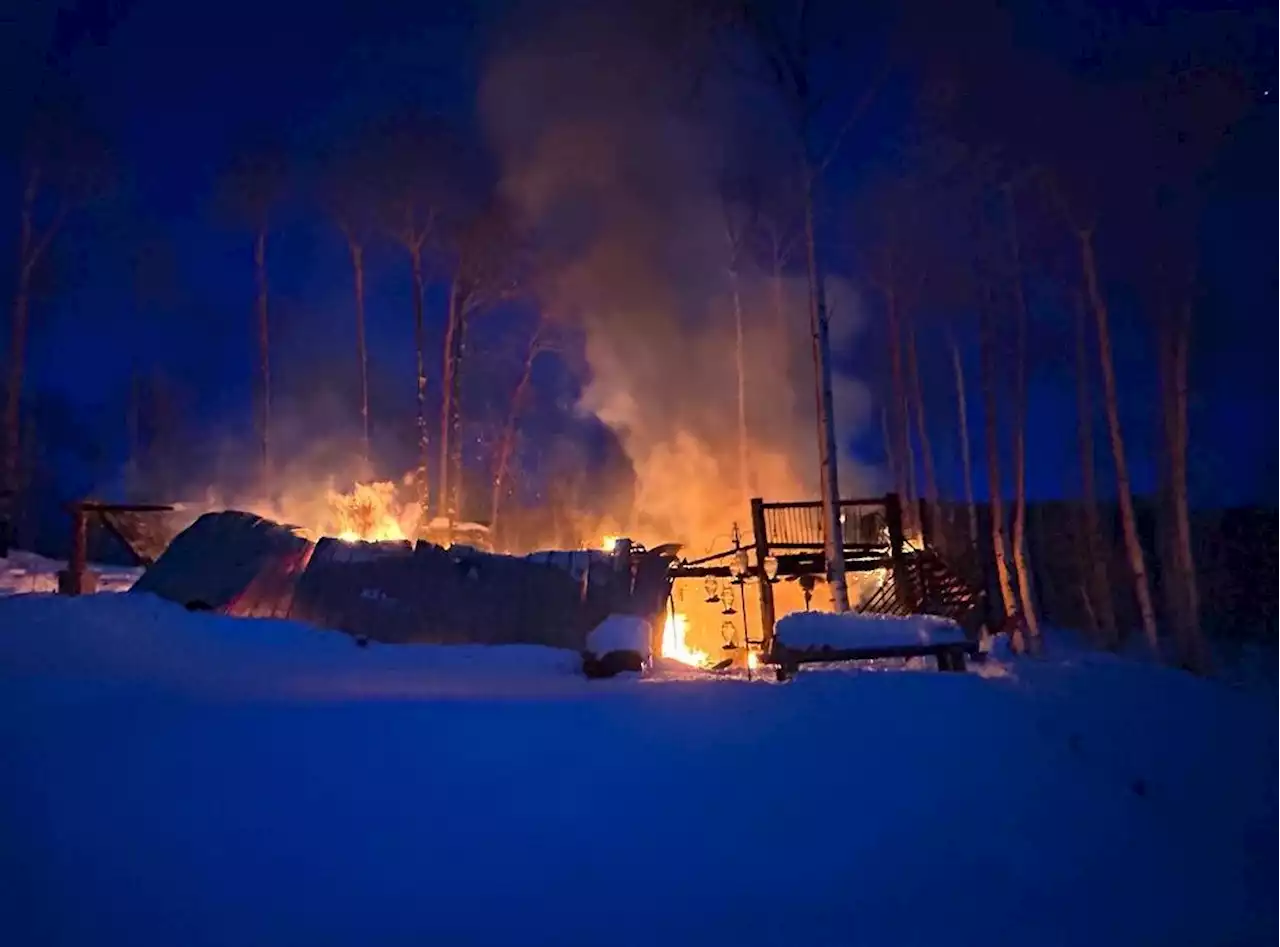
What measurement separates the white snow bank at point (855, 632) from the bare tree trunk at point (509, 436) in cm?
2493

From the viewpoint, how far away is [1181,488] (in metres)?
16.0

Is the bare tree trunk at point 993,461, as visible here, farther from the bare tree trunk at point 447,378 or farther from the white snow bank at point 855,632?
the bare tree trunk at point 447,378

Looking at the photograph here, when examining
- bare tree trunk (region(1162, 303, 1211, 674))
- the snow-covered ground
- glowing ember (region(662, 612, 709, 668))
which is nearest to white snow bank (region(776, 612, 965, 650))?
the snow-covered ground

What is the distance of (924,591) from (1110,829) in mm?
13243

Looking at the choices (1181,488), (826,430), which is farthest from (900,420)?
(826,430)

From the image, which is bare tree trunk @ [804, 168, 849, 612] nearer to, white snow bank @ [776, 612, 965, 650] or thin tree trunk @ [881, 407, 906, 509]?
white snow bank @ [776, 612, 965, 650]

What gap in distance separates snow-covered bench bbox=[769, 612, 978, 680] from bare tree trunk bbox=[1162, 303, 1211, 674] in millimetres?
10421

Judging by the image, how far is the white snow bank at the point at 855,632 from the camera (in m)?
7.78

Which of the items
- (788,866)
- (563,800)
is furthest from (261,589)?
(788,866)

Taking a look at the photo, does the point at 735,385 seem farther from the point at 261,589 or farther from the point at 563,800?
the point at 563,800

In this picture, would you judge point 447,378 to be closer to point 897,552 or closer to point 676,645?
point 676,645

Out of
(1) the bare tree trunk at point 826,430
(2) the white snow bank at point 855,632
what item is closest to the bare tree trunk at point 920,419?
(1) the bare tree trunk at point 826,430

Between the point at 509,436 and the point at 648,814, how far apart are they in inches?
1273

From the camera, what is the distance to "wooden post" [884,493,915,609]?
59.2 ft
